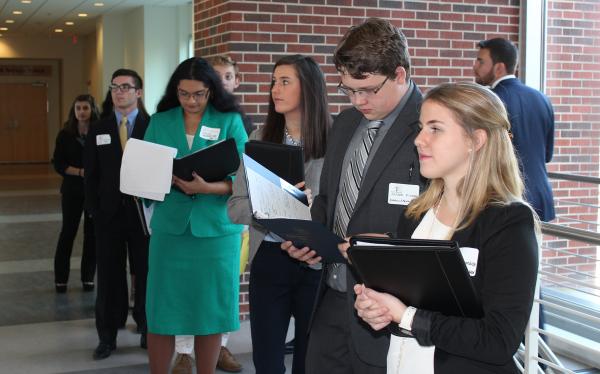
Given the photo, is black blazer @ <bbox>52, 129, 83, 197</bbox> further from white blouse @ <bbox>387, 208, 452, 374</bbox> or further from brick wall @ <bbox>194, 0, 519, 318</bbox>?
white blouse @ <bbox>387, 208, 452, 374</bbox>

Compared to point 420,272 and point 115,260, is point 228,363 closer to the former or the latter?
point 115,260

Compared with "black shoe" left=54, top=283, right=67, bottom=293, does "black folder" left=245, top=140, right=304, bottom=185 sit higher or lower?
higher

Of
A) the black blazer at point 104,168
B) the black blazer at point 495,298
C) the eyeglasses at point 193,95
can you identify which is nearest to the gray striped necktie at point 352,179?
the black blazer at point 495,298


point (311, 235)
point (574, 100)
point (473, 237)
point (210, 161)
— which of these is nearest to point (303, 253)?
point (311, 235)

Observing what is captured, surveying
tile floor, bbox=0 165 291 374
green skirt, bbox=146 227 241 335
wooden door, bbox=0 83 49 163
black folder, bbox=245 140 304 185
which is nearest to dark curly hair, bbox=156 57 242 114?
green skirt, bbox=146 227 241 335

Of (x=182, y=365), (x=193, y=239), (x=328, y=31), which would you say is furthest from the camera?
(x=328, y=31)

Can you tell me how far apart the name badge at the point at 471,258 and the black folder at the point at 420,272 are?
7cm

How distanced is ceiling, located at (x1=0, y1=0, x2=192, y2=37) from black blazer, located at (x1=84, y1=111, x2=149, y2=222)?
10.5 meters

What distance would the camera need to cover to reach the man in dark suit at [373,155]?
2363 millimetres

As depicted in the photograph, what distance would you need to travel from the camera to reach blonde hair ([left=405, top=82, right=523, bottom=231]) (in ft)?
6.08

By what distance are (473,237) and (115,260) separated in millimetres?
3767

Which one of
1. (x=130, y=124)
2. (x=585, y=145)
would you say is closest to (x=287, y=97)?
(x=130, y=124)

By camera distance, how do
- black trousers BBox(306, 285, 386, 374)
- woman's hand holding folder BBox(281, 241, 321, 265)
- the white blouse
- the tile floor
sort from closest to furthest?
Result: 1. the white blouse
2. black trousers BBox(306, 285, 386, 374)
3. woman's hand holding folder BBox(281, 241, 321, 265)
4. the tile floor

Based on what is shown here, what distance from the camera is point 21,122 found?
83.1 feet
